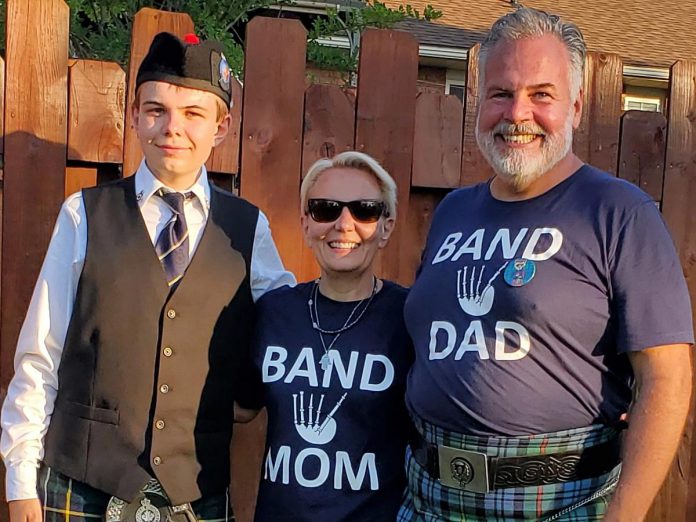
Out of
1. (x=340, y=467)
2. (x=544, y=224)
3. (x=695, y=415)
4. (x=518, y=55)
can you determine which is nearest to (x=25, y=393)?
(x=340, y=467)

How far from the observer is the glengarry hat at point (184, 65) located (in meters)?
2.12

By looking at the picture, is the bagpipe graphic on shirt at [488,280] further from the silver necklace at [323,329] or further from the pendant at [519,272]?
the silver necklace at [323,329]

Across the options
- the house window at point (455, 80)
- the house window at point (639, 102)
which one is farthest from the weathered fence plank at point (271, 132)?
the house window at point (639, 102)

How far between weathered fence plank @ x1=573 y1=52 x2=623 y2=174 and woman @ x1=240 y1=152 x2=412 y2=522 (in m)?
1.02

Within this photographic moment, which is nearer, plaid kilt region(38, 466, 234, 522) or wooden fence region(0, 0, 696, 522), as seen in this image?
plaid kilt region(38, 466, 234, 522)

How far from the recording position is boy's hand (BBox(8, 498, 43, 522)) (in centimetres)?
199

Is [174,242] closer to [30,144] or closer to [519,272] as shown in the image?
[30,144]

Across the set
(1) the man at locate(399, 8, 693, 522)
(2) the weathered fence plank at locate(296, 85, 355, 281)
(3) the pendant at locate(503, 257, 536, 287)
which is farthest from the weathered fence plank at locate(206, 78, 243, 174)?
(3) the pendant at locate(503, 257, 536, 287)

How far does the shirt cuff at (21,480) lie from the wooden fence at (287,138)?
663 mm

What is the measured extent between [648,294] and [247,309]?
1117 millimetres

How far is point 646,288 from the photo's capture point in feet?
5.65

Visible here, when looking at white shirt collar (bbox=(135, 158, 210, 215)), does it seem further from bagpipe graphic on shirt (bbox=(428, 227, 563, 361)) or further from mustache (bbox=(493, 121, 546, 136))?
mustache (bbox=(493, 121, 546, 136))

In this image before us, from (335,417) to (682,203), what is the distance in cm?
175

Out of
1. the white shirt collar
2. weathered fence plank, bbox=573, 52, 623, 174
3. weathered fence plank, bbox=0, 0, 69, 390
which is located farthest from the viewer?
weathered fence plank, bbox=573, 52, 623, 174
